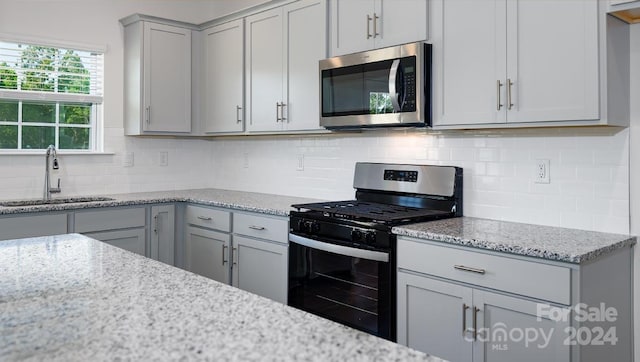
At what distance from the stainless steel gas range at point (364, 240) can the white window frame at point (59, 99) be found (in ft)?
6.69

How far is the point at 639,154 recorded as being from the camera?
2238 mm

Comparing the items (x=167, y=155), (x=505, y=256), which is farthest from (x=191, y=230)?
(x=505, y=256)

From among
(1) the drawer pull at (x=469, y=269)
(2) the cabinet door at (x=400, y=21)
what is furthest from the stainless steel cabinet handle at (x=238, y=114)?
(1) the drawer pull at (x=469, y=269)

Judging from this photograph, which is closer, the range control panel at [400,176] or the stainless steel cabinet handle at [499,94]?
the stainless steel cabinet handle at [499,94]

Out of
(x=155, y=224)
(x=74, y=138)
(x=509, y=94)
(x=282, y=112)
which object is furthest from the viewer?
(x=74, y=138)

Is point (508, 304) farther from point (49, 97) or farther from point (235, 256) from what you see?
point (49, 97)

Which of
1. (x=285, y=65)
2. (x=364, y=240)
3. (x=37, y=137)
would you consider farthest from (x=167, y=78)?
(x=364, y=240)

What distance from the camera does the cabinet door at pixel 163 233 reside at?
3.79 meters

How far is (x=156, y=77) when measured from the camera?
410 cm

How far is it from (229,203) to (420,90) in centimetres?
153

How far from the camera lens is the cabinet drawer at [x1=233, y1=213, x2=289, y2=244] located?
312cm

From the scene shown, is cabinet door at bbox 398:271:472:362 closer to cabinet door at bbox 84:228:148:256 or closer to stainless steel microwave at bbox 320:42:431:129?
stainless steel microwave at bbox 320:42:431:129

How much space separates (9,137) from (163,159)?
45.6 inches

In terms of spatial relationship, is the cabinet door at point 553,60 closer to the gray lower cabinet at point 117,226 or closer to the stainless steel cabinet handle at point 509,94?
the stainless steel cabinet handle at point 509,94
